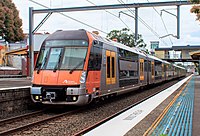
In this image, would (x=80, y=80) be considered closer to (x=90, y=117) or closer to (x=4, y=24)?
(x=90, y=117)

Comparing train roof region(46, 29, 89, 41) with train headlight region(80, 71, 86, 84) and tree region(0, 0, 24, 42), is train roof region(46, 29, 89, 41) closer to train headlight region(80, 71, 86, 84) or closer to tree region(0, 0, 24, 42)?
train headlight region(80, 71, 86, 84)

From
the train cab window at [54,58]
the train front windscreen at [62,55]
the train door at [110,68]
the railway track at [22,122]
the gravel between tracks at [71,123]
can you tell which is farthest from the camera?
the train door at [110,68]

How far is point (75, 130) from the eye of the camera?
9.70 meters

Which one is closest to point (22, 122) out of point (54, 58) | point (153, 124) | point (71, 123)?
point (71, 123)

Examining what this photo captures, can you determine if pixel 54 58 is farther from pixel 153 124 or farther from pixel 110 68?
pixel 153 124

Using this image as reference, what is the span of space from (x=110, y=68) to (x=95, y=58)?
6.85 ft

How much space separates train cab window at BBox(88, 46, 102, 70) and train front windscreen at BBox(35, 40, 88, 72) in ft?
1.12

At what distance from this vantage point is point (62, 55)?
12.9 meters

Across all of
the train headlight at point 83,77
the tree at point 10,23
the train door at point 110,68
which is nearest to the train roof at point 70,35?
the train headlight at point 83,77

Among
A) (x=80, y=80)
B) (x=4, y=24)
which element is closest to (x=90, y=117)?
(x=80, y=80)

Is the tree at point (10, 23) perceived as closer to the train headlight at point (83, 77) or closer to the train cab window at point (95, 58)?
the train cab window at point (95, 58)

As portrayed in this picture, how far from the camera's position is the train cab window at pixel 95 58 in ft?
42.4

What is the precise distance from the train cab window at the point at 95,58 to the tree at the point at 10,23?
3430 cm

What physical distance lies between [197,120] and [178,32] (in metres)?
15.7
